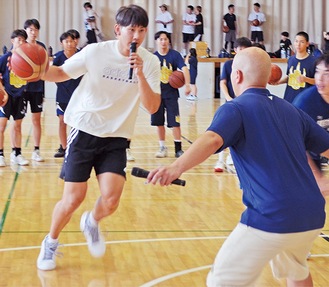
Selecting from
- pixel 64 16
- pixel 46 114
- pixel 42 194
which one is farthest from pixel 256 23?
pixel 42 194

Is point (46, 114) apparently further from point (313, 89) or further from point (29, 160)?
point (313, 89)

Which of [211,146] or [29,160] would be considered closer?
[211,146]

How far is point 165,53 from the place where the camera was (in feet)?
33.9

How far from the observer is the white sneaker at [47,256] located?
4828 millimetres

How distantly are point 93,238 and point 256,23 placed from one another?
21.7 meters

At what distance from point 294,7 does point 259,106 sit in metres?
24.6

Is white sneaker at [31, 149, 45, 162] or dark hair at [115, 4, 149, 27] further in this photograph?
white sneaker at [31, 149, 45, 162]

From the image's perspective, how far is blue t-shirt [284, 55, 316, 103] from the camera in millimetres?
8898

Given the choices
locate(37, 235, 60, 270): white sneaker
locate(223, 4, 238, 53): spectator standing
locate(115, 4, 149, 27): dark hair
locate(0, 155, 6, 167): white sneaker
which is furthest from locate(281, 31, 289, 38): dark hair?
locate(37, 235, 60, 270): white sneaker

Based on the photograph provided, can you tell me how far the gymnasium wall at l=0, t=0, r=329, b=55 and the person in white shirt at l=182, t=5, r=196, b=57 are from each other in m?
0.84

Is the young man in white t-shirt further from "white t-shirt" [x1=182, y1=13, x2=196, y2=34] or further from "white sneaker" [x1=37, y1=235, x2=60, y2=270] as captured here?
"white t-shirt" [x1=182, y1=13, x2=196, y2=34]

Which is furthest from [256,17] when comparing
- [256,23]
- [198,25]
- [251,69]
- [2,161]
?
[251,69]

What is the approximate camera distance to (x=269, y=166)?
3.06 m

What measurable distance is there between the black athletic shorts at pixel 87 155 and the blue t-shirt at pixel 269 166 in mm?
1693
